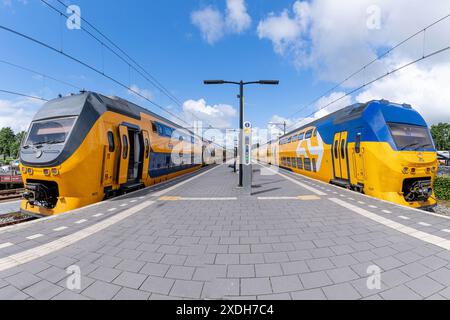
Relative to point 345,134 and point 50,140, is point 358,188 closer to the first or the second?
point 345,134

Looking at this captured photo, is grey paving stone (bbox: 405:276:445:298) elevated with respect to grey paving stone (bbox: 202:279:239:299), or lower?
elevated

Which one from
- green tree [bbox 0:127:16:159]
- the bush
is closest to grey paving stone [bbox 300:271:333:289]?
the bush

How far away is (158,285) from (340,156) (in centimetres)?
901

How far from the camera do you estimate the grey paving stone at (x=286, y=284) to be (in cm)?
218

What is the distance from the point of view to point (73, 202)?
569 cm

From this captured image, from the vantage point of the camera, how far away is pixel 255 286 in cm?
223

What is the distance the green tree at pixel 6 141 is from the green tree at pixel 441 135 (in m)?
148

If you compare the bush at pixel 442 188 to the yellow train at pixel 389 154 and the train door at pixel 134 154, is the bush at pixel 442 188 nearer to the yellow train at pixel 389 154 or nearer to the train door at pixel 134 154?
the yellow train at pixel 389 154

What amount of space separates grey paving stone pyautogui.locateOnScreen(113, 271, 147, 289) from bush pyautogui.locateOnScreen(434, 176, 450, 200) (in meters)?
16.5

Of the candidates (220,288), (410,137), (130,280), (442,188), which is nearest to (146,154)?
(130,280)

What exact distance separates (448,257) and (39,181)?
989cm

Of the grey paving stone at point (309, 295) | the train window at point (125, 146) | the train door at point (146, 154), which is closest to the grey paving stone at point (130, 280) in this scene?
the grey paving stone at point (309, 295)

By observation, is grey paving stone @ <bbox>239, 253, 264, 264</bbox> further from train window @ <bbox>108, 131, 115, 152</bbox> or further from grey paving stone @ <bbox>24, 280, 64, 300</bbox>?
train window @ <bbox>108, 131, 115, 152</bbox>

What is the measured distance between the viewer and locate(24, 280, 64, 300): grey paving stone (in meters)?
2.09
